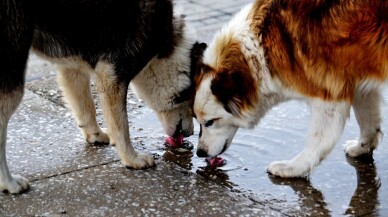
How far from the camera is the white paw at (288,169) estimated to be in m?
5.23

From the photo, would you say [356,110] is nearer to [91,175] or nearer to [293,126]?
[293,126]

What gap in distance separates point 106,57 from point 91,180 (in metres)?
0.82

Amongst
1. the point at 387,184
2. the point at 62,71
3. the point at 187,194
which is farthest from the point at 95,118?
the point at 387,184

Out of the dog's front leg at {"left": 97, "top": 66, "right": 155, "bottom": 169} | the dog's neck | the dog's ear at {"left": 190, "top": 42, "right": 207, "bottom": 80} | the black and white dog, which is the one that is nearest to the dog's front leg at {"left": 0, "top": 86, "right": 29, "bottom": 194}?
the black and white dog

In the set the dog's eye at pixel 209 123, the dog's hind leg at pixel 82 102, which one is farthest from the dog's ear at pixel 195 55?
the dog's hind leg at pixel 82 102

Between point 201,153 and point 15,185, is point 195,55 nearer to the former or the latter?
point 201,153

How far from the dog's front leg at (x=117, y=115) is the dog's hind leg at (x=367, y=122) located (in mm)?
1441

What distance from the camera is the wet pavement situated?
16.1 feet

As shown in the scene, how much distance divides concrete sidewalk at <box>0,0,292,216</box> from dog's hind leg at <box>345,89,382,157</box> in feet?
3.24

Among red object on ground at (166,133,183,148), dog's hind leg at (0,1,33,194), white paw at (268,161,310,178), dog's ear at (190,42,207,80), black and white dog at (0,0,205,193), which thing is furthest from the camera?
red object on ground at (166,133,183,148)

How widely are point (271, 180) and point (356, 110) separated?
81 centimetres

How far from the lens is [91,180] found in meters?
5.32

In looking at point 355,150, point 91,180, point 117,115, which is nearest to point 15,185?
point 91,180

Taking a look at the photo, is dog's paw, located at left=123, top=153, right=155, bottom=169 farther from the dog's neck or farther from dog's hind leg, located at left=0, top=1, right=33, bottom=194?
dog's hind leg, located at left=0, top=1, right=33, bottom=194
